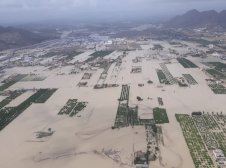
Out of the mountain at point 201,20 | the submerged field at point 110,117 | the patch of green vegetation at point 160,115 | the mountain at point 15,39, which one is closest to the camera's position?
the submerged field at point 110,117

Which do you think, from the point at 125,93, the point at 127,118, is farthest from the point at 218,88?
the point at 127,118

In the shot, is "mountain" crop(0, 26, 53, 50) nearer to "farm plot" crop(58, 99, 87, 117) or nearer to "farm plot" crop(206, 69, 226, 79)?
"farm plot" crop(58, 99, 87, 117)

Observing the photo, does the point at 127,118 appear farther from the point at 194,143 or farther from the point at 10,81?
the point at 10,81

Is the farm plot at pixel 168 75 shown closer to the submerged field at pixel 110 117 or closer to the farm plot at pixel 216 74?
the submerged field at pixel 110 117

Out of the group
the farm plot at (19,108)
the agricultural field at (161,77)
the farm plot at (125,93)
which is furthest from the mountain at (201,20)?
the farm plot at (19,108)

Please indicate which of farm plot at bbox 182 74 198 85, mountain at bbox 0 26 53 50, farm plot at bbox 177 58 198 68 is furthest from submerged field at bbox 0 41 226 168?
mountain at bbox 0 26 53 50

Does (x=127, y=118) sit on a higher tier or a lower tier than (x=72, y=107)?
higher
